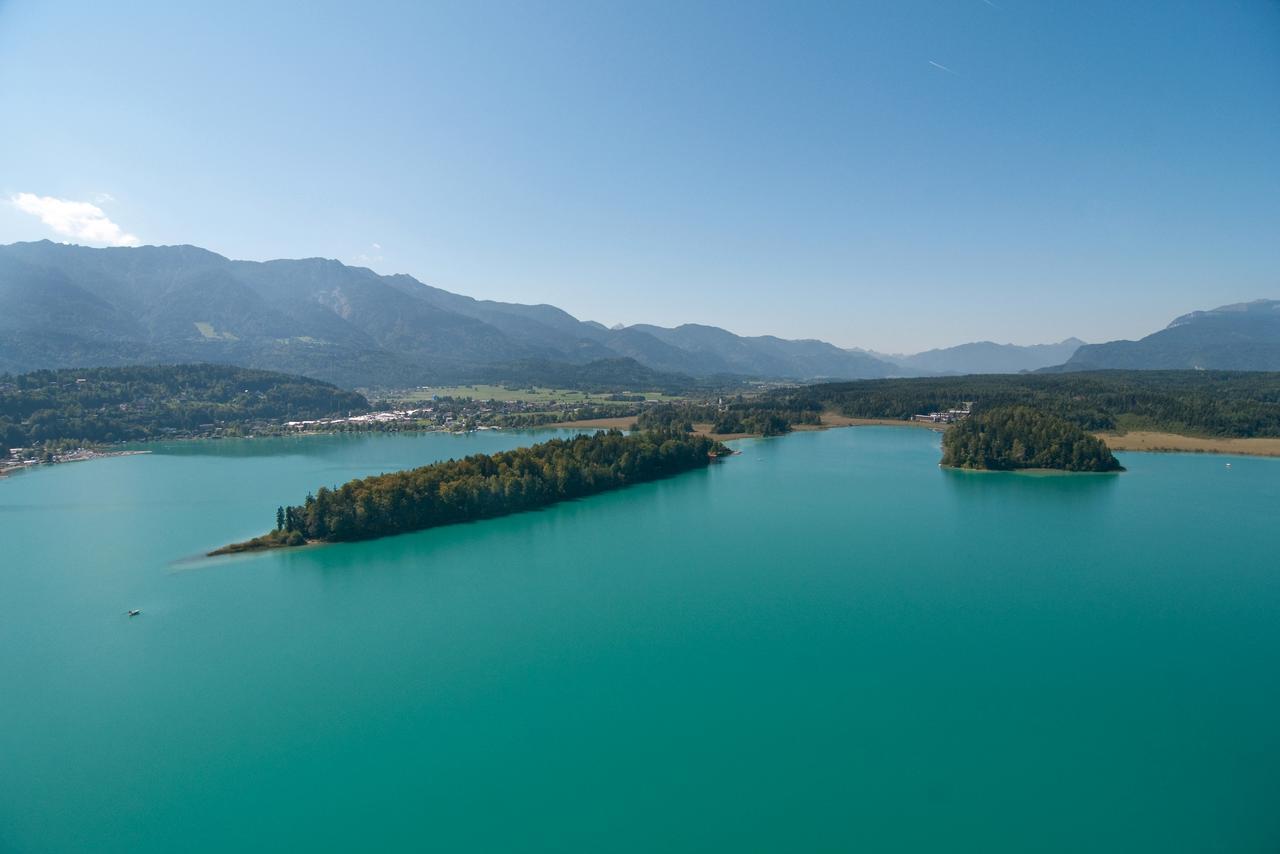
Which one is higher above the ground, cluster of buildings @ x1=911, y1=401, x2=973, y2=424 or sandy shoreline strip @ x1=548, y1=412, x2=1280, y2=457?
cluster of buildings @ x1=911, y1=401, x2=973, y2=424

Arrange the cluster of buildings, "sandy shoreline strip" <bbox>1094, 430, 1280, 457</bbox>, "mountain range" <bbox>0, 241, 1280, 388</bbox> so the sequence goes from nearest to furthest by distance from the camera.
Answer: "sandy shoreline strip" <bbox>1094, 430, 1280, 457</bbox> → the cluster of buildings → "mountain range" <bbox>0, 241, 1280, 388</bbox>

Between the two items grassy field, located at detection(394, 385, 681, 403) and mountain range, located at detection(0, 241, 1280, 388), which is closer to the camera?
grassy field, located at detection(394, 385, 681, 403)

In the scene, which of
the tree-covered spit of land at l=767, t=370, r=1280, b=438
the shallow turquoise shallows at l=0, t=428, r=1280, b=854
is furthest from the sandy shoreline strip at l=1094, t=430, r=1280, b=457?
the shallow turquoise shallows at l=0, t=428, r=1280, b=854

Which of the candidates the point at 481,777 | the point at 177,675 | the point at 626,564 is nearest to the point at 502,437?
the point at 626,564

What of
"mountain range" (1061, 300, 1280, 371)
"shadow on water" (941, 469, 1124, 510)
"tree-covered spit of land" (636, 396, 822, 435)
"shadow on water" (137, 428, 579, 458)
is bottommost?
"shadow on water" (941, 469, 1124, 510)

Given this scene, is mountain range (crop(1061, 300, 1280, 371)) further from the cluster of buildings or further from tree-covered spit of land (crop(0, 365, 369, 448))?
tree-covered spit of land (crop(0, 365, 369, 448))

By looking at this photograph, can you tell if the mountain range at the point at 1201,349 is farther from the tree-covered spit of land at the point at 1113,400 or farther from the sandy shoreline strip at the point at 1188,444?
the sandy shoreline strip at the point at 1188,444

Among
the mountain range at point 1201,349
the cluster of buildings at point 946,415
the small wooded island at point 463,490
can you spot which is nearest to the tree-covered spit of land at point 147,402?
the small wooded island at point 463,490

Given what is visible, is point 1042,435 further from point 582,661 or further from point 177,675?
point 177,675
